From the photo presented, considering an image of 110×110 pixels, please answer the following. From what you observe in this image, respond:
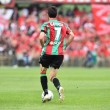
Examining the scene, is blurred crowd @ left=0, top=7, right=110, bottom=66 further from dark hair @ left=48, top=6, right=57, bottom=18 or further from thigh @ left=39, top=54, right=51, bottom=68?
dark hair @ left=48, top=6, right=57, bottom=18

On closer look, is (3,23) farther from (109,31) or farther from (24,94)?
(24,94)

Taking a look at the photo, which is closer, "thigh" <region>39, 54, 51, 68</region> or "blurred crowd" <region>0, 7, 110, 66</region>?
"thigh" <region>39, 54, 51, 68</region>

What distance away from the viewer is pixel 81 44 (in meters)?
43.2

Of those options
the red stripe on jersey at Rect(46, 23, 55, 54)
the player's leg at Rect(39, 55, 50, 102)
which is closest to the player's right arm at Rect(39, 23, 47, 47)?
the red stripe on jersey at Rect(46, 23, 55, 54)

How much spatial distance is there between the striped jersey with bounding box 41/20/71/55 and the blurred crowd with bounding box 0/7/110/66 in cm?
2742

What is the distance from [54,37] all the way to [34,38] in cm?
2883

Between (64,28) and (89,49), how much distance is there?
93.6 ft

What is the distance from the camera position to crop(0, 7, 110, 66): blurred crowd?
42.2 m

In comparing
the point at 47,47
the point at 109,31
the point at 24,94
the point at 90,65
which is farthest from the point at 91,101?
the point at 109,31

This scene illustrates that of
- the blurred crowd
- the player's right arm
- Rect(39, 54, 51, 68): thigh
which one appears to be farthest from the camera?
the blurred crowd

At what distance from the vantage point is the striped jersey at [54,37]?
45.5 ft

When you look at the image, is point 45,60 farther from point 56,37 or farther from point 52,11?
point 52,11

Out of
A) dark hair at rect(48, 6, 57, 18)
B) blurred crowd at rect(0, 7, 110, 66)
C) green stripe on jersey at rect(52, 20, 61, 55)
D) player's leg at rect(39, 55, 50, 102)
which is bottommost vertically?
blurred crowd at rect(0, 7, 110, 66)

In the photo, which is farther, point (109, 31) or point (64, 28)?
point (109, 31)
